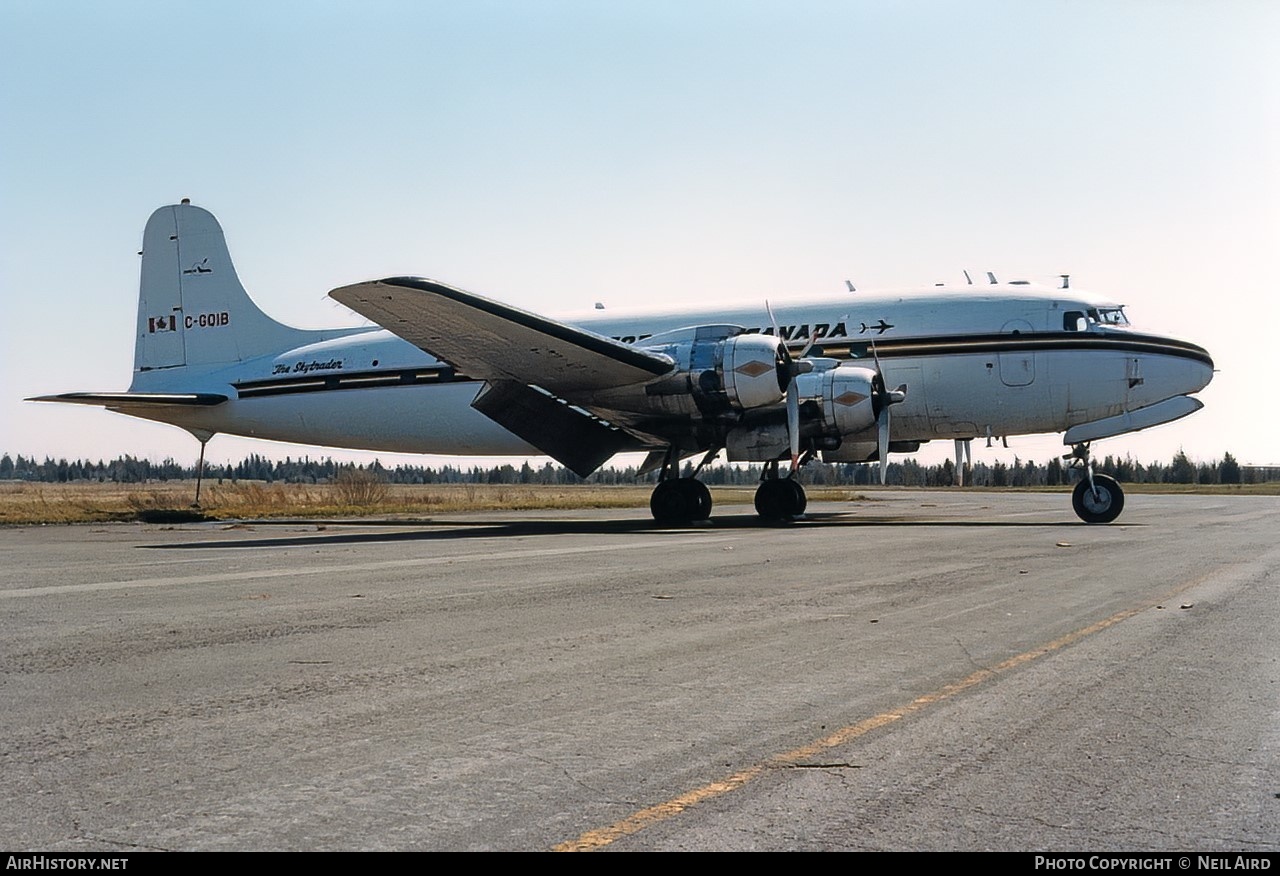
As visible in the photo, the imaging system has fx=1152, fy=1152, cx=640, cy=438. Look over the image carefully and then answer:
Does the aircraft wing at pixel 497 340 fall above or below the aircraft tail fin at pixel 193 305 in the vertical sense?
below

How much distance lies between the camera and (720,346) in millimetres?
23312

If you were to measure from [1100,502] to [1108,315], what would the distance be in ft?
13.4

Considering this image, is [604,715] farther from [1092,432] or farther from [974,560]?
[1092,432]

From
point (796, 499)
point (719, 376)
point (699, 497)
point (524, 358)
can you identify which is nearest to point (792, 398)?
point (719, 376)

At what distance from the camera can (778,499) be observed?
26.3 metres

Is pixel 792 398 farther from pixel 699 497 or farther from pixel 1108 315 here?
pixel 1108 315

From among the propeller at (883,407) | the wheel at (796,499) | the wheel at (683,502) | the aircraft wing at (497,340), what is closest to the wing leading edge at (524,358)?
the aircraft wing at (497,340)

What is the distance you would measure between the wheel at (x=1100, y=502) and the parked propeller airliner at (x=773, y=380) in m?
0.03

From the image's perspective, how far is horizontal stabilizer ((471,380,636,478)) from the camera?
976 inches

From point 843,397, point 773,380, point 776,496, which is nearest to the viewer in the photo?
point 773,380

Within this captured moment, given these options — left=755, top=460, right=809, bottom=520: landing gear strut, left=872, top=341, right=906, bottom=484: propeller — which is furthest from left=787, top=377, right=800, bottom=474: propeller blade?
left=755, top=460, right=809, bottom=520: landing gear strut

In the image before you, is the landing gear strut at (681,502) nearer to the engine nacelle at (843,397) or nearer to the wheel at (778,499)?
the wheel at (778,499)

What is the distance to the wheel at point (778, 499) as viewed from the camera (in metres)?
26.3

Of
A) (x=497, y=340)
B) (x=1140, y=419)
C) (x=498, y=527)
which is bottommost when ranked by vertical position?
(x=498, y=527)
